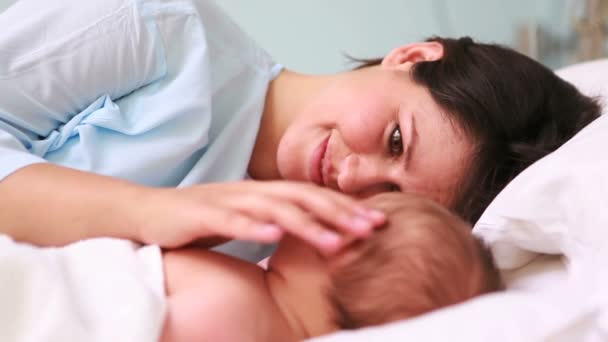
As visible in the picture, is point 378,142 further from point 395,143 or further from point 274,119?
point 274,119

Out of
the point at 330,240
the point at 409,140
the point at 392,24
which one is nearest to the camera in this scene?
the point at 330,240

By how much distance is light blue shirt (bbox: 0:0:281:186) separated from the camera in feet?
2.75

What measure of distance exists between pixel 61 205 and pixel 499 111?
0.64 metres

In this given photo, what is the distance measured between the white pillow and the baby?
94 mm

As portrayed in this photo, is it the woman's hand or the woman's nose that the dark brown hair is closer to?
the woman's nose

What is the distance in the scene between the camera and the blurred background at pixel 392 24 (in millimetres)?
1780

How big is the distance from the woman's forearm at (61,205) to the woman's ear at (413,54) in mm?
572

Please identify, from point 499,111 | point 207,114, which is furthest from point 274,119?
point 499,111

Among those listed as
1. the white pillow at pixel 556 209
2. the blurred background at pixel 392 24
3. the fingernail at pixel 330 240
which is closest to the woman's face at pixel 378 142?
the white pillow at pixel 556 209

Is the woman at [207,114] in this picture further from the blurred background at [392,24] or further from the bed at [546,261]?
the blurred background at [392,24]

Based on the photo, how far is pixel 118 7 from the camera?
2.89 feet

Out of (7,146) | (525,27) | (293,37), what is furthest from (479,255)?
(525,27)

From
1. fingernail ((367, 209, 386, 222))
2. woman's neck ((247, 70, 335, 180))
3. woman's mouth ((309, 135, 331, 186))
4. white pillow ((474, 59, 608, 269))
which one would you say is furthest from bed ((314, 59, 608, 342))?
woman's neck ((247, 70, 335, 180))

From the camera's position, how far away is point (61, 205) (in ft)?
2.24
